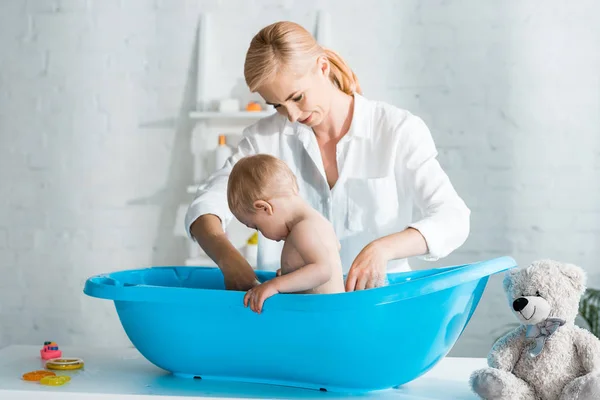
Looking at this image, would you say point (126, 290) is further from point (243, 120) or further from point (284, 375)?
point (243, 120)

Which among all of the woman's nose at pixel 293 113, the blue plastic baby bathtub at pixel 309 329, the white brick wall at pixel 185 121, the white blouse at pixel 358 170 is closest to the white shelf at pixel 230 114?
the white brick wall at pixel 185 121

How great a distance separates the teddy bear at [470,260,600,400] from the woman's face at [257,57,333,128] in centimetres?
65

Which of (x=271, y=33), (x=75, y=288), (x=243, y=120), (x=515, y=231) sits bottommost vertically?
(x=75, y=288)

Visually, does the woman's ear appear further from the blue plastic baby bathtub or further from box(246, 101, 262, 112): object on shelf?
box(246, 101, 262, 112): object on shelf

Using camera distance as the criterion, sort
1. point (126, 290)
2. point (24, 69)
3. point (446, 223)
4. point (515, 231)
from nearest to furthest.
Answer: point (126, 290), point (446, 223), point (515, 231), point (24, 69)

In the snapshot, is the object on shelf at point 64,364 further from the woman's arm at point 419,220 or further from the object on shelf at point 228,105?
the object on shelf at point 228,105

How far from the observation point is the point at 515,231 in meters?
3.42

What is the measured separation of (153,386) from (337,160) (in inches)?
31.0

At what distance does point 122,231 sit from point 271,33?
221 centimetres

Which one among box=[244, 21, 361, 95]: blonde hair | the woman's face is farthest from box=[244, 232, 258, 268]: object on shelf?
box=[244, 21, 361, 95]: blonde hair

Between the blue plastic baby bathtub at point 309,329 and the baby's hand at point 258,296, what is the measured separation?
1 centimetres

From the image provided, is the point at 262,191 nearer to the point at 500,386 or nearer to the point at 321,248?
the point at 321,248

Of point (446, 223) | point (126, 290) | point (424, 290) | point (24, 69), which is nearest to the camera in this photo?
point (424, 290)

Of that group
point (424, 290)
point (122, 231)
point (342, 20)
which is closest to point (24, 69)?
point (122, 231)
